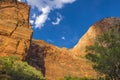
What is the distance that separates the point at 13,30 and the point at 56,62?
25.8 meters

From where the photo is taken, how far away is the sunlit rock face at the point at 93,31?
128 metres

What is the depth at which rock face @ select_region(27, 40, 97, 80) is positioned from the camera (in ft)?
323

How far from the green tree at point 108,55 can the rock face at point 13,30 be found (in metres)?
31.7

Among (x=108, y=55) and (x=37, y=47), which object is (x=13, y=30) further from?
(x=108, y=55)

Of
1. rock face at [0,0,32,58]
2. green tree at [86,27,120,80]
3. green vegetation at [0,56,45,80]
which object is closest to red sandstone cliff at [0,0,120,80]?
rock face at [0,0,32,58]

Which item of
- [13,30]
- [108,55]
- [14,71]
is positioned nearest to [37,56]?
[13,30]

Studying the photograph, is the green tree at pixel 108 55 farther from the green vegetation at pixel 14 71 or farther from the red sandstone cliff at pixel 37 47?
the red sandstone cliff at pixel 37 47

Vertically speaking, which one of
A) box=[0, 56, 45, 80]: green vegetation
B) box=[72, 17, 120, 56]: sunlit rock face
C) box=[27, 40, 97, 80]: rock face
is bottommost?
box=[0, 56, 45, 80]: green vegetation

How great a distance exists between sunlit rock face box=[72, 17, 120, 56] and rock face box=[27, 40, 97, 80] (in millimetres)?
20018

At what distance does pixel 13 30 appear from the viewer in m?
81.8

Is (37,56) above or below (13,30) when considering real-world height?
below

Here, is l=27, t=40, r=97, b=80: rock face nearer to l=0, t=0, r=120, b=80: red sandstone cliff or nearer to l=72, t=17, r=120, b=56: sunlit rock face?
l=0, t=0, r=120, b=80: red sandstone cliff

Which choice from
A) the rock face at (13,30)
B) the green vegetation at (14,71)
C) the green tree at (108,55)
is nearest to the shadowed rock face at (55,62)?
the rock face at (13,30)

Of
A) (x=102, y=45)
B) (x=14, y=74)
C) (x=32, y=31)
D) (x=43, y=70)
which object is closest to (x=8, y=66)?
(x=14, y=74)
